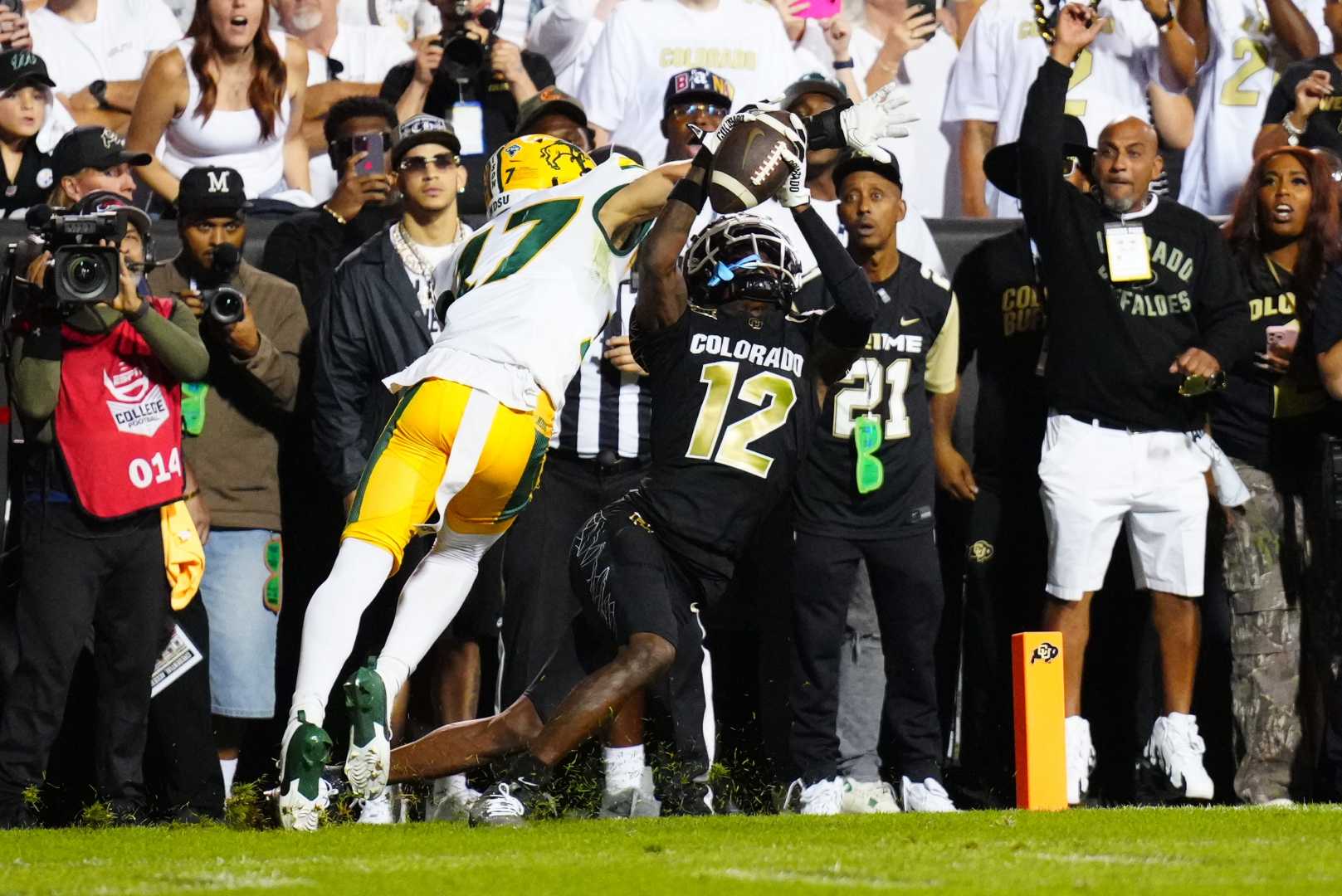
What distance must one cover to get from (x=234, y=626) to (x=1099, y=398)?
346 centimetres

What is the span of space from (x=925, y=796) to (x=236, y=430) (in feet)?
9.79

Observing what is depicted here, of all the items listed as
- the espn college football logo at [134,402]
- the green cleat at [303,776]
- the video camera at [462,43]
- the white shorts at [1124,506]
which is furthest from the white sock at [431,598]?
the video camera at [462,43]

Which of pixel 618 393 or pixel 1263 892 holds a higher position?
pixel 618 393

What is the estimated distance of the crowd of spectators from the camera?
680 cm

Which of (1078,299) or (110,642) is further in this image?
(1078,299)

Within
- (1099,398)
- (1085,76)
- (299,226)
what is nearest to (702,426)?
(1099,398)

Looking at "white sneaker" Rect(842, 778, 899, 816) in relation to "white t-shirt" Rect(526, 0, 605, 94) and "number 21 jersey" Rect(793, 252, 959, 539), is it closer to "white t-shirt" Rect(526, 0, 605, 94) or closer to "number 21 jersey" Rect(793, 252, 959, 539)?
"number 21 jersey" Rect(793, 252, 959, 539)

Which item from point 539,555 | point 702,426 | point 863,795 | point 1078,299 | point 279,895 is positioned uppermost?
point 1078,299

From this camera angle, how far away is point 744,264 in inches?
254

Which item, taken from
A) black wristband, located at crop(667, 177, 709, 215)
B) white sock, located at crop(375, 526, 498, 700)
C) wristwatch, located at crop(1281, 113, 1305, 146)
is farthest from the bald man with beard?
white sock, located at crop(375, 526, 498, 700)

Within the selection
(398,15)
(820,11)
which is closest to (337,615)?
(398,15)

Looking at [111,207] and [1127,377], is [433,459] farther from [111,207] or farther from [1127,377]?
[1127,377]

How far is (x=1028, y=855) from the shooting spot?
485 centimetres

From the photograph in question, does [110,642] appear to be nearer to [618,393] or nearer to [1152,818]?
[618,393]
